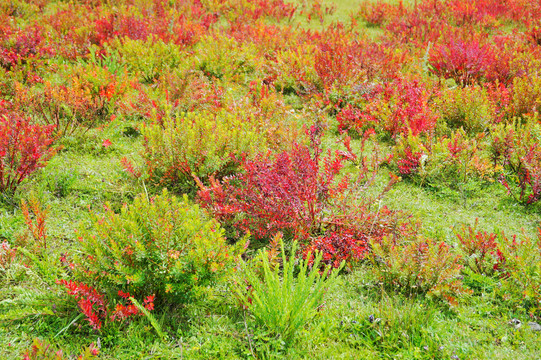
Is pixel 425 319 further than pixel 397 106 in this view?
No

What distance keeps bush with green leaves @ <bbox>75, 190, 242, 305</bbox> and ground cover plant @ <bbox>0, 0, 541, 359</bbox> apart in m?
0.01

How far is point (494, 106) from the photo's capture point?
5.45 meters

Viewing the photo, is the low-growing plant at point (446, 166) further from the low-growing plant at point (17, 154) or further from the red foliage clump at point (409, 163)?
the low-growing plant at point (17, 154)

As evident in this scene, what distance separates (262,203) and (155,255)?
43.1 inches

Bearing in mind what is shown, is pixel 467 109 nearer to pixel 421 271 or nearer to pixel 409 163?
pixel 409 163

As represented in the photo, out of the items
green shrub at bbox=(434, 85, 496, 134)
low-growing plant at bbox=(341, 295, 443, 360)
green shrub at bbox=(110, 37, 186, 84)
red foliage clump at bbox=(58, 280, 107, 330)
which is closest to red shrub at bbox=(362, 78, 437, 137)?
green shrub at bbox=(434, 85, 496, 134)

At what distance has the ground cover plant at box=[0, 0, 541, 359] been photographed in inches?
98.7

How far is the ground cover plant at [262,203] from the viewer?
98.7 inches

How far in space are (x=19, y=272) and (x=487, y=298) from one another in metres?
3.21

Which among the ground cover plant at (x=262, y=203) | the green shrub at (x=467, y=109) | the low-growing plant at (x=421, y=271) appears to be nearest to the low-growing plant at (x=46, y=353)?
the ground cover plant at (x=262, y=203)

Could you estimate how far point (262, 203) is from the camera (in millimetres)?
3373

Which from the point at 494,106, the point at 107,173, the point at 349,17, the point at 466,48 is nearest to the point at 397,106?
the point at 494,106

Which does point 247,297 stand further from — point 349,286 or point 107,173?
point 107,173

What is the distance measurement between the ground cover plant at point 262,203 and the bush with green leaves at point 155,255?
14mm
